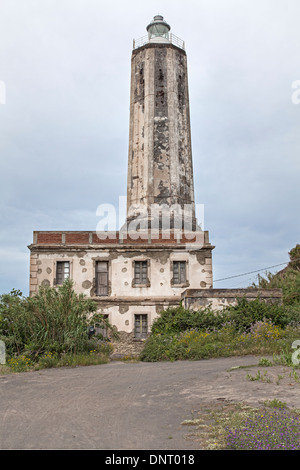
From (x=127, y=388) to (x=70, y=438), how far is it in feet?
10.5

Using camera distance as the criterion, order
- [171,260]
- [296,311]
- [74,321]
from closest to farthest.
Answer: [74,321] < [296,311] < [171,260]

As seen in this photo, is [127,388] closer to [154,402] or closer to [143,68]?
[154,402]

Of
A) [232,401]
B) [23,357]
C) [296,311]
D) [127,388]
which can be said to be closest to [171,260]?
[296,311]

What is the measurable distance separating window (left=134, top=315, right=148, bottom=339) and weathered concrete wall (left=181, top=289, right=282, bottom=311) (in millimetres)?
4050

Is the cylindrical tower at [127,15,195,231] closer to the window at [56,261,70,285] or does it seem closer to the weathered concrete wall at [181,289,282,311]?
the window at [56,261,70,285]

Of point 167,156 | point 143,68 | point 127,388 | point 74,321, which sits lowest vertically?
point 127,388

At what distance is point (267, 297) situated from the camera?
18.0 m

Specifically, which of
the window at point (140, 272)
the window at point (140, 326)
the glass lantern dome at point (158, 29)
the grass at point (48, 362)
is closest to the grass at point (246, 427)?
the grass at point (48, 362)

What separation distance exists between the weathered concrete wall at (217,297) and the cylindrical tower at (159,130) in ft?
24.0

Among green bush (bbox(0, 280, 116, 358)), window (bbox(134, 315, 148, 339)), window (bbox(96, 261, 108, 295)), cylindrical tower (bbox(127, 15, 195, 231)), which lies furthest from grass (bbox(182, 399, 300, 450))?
cylindrical tower (bbox(127, 15, 195, 231))

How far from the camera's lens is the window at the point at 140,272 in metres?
22.2

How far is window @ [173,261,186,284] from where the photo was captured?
2215cm

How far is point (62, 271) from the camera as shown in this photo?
877 inches
